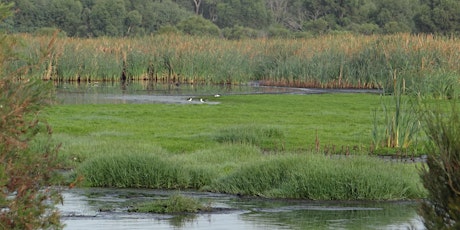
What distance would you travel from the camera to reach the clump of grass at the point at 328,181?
16.8 metres

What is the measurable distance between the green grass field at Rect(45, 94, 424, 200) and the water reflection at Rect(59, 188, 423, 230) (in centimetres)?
43

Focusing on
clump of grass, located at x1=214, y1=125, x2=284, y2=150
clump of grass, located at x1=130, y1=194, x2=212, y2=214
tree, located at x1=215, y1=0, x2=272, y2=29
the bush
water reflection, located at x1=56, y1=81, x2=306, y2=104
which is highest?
tree, located at x1=215, y1=0, x2=272, y2=29

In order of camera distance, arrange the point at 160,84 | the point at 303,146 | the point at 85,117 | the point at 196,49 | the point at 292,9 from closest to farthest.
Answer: the point at 303,146
the point at 85,117
the point at 160,84
the point at 196,49
the point at 292,9

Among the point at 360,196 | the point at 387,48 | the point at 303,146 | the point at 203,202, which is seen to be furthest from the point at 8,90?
the point at 387,48

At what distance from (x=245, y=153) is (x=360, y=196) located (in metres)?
4.10

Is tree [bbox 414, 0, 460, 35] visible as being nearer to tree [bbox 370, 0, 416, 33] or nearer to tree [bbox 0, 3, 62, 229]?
tree [bbox 370, 0, 416, 33]

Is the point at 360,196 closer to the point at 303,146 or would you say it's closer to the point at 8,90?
the point at 303,146

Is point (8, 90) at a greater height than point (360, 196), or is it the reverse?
point (8, 90)

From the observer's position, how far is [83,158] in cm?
1991

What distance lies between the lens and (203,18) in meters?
86.2

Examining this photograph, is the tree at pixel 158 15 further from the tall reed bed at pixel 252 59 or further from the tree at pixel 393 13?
the tall reed bed at pixel 252 59

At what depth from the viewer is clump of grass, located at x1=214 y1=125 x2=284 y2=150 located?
74.8 feet

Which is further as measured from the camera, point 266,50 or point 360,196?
point 266,50

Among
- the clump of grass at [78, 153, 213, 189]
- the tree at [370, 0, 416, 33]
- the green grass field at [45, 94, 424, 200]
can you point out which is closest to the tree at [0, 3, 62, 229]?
the green grass field at [45, 94, 424, 200]
